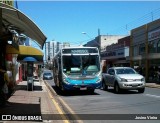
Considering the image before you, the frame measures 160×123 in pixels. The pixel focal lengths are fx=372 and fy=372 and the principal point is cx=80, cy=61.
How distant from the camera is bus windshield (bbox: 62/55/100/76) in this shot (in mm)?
22750

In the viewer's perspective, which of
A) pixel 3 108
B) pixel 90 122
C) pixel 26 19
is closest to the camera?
pixel 90 122

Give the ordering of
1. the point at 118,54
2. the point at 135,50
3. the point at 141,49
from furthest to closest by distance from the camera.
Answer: the point at 118,54
the point at 135,50
the point at 141,49

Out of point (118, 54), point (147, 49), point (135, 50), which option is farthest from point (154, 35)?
point (118, 54)

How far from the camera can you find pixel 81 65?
75.0 ft

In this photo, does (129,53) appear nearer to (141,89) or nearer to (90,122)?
(141,89)

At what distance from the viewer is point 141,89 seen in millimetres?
23938

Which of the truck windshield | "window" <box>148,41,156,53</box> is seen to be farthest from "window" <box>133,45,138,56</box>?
the truck windshield

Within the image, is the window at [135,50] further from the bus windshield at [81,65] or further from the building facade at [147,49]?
the bus windshield at [81,65]

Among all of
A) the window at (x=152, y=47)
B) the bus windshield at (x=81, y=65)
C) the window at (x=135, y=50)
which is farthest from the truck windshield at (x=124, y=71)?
the window at (x=135, y=50)

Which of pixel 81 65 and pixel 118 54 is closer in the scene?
pixel 81 65

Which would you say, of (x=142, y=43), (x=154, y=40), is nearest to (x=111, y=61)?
(x=142, y=43)

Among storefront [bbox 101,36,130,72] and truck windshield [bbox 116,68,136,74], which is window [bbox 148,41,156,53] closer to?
storefront [bbox 101,36,130,72]

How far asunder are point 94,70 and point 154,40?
21480 mm

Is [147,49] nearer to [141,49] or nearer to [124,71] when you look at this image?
[141,49]
